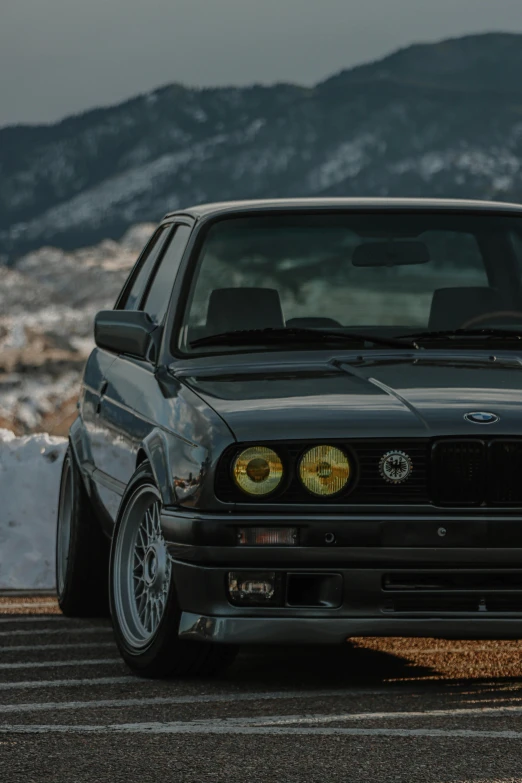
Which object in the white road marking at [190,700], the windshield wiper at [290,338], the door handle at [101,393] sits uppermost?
the windshield wiper at [290,338]

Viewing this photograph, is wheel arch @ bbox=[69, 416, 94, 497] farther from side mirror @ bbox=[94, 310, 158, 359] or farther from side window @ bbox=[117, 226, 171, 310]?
side mirror @ bbox=[94, 310, 158, 359]

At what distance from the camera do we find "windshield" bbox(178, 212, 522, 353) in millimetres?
6625

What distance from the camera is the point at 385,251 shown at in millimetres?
6984

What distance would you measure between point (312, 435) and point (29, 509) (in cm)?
568

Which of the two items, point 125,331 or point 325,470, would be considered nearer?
point 325,470

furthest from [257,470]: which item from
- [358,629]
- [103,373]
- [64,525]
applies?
[64,525]

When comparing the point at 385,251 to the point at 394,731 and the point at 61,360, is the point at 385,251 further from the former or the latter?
the point at 61,360

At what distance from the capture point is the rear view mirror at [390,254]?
6945 millimetres

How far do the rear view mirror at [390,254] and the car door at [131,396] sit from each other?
743 millimetres

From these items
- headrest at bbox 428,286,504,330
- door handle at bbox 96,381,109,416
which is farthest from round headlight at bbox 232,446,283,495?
door handle at bbox 96,381,109,416

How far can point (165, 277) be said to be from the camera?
718 cm

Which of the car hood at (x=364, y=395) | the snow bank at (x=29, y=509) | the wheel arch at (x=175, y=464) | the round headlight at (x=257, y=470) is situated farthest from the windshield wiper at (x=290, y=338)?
the snow bank at (x=29, y=509)

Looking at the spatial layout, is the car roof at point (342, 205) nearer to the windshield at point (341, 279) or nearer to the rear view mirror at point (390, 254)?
the windshield at point (341, 279)

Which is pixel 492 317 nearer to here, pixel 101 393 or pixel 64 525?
pixel 101 393
